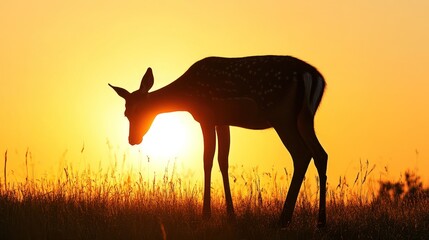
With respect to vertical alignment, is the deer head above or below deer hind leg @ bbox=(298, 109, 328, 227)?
above

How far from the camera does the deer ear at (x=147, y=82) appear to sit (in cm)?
1330

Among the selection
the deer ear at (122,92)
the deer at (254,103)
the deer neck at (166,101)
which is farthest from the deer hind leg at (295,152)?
the deer ear at (122,92)

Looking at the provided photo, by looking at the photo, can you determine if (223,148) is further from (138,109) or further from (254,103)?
(138,109)

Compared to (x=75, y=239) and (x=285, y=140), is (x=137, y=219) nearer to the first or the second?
(x=75, y=239)

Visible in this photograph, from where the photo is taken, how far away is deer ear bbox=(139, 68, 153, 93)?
13.3 meters

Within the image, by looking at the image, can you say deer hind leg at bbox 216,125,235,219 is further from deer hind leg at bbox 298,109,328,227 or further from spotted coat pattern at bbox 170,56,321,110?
deer hind leg at bbox 298,109,328,227

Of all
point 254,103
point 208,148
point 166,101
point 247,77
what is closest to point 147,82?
point 166,101

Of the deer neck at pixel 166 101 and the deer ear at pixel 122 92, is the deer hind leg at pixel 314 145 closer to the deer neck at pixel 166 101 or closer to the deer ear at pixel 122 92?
the deer neck at pixel 166 101

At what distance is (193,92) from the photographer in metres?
12.9

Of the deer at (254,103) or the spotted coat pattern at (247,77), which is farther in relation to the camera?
the spotted coat pattern at (247,77)

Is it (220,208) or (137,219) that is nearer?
(137,219)

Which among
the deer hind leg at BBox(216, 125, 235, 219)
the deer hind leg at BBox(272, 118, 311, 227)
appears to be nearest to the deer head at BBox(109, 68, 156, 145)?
the deer hind leg at BBox(216, 125, 235, 219)

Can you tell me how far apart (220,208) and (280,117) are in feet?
6.05

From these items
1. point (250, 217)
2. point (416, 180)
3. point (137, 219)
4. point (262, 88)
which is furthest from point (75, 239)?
point (416, 180)
